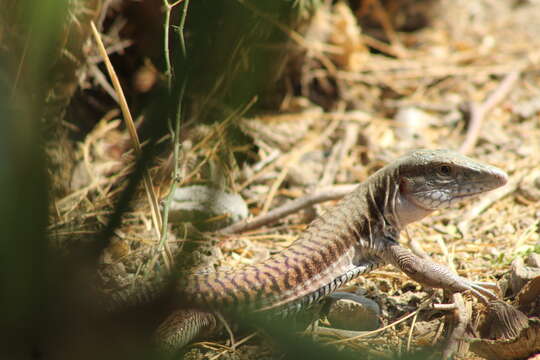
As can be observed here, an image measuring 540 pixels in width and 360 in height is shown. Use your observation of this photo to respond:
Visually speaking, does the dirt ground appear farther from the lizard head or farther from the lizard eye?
the lizard eye

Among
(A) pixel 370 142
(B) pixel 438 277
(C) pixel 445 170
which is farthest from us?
(A) pixel 370 142

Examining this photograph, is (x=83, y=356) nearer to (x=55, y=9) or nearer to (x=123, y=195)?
(x=123, y=195)

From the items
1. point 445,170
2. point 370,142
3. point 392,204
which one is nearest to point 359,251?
point 392,204

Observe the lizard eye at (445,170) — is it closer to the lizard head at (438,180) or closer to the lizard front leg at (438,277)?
the lizard head at (438,180)

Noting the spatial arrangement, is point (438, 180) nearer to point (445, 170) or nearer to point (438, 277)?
point (445, 170)

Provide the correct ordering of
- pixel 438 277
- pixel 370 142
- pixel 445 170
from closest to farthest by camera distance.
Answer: pixel 438 277
pixel 445 170
pixel 370 142

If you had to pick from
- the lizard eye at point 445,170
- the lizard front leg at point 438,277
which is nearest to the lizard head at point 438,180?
the lizard eye at point 445,170

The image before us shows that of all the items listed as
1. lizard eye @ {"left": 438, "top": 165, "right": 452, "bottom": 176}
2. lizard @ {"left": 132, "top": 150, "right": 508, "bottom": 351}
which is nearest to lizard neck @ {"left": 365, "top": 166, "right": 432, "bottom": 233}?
lizard @ {"left": 132, "top": 150, "right": 508, "bottom": 351}
